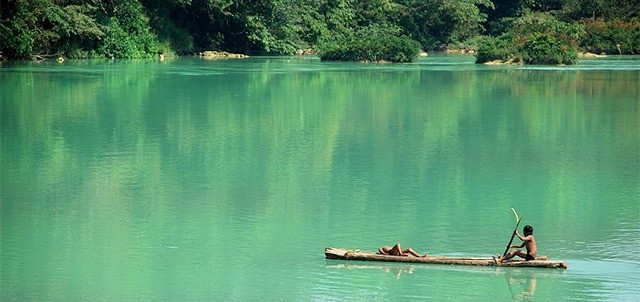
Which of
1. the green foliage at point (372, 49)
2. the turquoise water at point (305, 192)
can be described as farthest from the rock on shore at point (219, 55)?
the turquoise water at point (305, 192)

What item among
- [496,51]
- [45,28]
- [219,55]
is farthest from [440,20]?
[45,28]

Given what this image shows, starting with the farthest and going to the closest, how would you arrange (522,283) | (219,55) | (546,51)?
(219,55) < (546,51) < (522,283)

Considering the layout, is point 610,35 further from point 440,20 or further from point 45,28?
point 45,28

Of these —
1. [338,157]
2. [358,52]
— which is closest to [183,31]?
[358,52]

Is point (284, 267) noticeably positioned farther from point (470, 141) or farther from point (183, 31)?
point (183, 31)

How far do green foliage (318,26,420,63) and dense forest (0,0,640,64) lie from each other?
5cm

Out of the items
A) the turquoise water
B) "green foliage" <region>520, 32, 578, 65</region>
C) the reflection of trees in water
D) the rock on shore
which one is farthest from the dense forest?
the reflection of trees in water

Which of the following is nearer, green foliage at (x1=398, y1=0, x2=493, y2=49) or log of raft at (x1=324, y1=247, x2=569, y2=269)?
log of raft at (x1=324, y1=247, x2=569, y2=269)

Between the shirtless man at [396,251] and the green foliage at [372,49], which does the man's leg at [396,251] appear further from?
the green foliage at [372,49]

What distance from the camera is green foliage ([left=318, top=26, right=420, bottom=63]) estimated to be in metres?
44.7

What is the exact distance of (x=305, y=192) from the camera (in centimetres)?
1412

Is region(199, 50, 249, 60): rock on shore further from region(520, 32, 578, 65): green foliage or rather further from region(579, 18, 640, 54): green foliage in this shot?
region(579, 18, 640, 54): green foliage

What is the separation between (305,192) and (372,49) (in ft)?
104

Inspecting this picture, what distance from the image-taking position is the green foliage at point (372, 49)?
4469 cm
